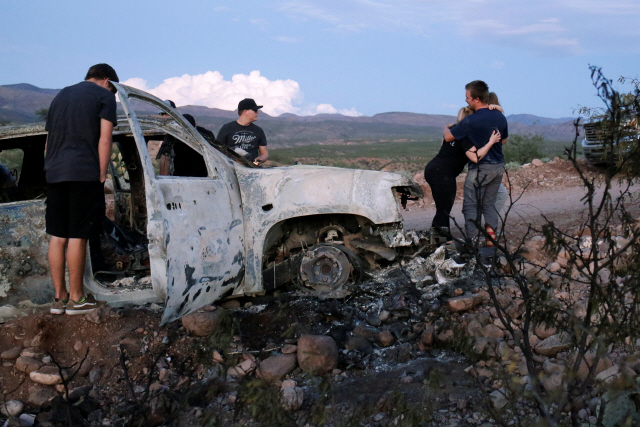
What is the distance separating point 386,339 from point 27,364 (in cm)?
257

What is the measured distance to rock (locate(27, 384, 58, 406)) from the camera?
11.9 feet

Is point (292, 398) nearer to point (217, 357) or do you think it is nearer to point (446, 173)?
point (217, 357)

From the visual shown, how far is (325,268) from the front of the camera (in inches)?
197

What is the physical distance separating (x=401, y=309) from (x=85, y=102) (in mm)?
3008

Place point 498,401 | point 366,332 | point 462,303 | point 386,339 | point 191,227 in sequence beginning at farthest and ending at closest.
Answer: point 462,303
point 366,332
point 386,339
point 191,227
point 498,401

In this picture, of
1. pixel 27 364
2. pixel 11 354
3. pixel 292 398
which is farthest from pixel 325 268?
pixel 11 354

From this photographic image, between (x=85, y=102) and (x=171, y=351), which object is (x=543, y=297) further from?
(x=85, y=102)

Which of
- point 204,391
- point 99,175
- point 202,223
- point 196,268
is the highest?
point 99,175

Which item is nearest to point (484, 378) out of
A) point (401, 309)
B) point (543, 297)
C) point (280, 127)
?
point (543, 297)

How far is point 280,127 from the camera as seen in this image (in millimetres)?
105188

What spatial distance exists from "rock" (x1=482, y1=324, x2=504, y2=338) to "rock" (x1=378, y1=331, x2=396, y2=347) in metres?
0.68

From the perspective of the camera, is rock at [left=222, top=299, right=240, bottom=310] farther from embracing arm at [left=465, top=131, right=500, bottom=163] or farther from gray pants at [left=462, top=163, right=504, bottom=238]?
embracing arm at [left=465, top=131, right=500, bottom=163]

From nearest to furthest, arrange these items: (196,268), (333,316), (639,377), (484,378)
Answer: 1. (639,377)
2. (484,378)
3. (196,268)
4. (333,316)

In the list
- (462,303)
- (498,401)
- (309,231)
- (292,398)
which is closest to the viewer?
(498,401)
